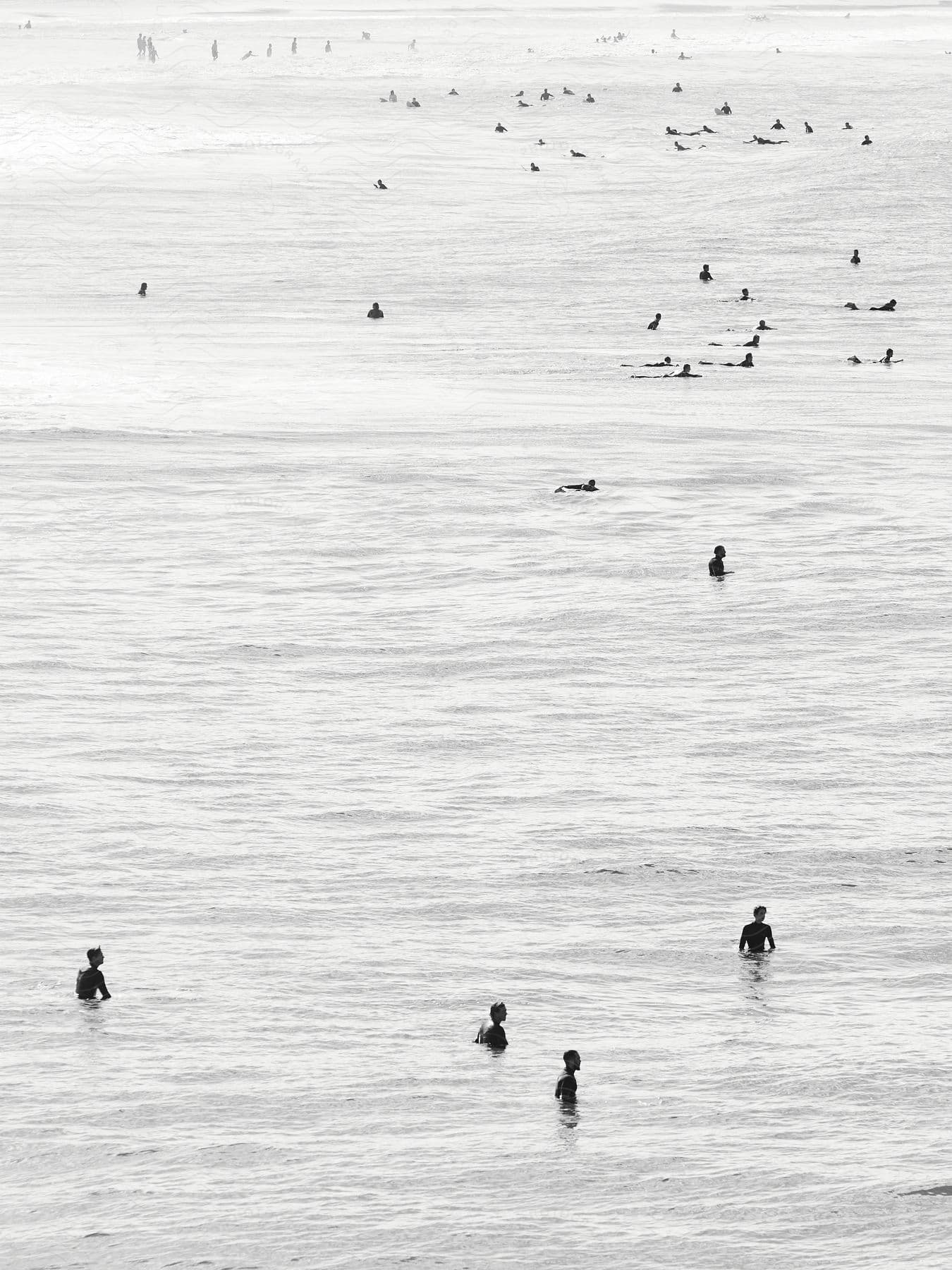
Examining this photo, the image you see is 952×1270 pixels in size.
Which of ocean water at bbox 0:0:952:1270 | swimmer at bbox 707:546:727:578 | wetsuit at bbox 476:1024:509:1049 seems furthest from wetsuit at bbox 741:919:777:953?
swimmer at bbox 707:546:727:578

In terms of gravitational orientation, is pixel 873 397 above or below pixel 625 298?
below

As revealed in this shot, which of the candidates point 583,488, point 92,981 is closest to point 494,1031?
point 92,981

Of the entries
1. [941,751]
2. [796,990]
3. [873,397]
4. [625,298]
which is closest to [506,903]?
[796,990]

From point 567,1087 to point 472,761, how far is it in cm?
1218

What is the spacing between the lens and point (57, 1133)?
24000mm

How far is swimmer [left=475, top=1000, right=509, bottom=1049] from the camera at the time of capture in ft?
84.1

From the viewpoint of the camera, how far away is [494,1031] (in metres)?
25.8

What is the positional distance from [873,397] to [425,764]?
33834 millimetres

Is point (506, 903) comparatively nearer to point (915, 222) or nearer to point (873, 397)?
point (873, 397)

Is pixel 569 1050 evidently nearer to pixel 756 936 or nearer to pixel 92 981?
pixel 756 936

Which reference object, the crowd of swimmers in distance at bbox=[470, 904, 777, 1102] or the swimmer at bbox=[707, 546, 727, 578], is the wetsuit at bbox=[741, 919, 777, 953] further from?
the swimmer at bbox=[707, 546, 727, 578]

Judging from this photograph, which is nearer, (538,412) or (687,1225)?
(687,1225)

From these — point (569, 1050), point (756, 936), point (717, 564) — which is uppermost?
point (717, 564)

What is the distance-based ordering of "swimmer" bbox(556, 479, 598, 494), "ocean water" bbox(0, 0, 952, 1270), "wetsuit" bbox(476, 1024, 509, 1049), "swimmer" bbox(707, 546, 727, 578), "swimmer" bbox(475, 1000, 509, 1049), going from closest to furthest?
"ocean water" bbox(0, 0, 952, 1270), "swimmer" bbox(475, 1000, 509, 1049), "wetsuit" bbox(476, 1024, 509, 1049), "swimmer" bbox(707, 546, 727, 578), "swimmer" bbox(556, 479, 598, 494)
